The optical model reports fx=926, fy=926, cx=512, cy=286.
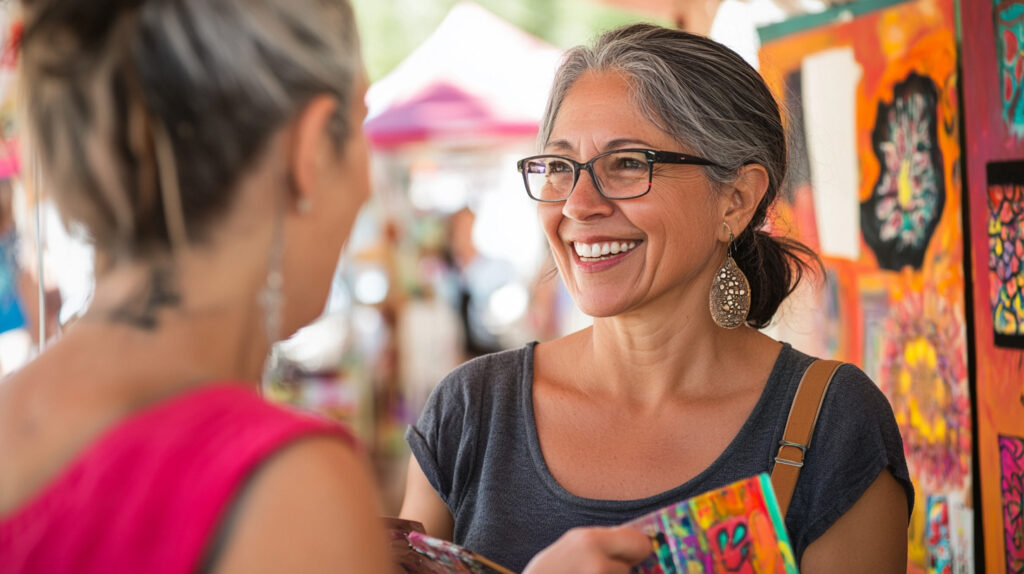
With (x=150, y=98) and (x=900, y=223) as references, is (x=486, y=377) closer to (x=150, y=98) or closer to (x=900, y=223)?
(x=900, y=223)

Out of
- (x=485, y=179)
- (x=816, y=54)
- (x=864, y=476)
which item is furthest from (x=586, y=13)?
(x=864, y=476)

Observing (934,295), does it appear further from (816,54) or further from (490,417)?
(490,417)

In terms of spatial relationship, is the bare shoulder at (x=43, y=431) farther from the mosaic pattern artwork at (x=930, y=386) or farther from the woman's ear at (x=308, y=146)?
the mosaic pattern artwork at (x=930, y=386)

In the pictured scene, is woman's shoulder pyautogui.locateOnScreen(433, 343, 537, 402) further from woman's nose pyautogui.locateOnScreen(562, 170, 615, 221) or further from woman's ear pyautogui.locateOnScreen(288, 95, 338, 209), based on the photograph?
woman's ear pyautogui.locateOnScreen(288, 95, 338, 209)

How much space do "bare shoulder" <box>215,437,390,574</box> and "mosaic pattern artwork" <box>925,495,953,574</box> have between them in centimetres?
184

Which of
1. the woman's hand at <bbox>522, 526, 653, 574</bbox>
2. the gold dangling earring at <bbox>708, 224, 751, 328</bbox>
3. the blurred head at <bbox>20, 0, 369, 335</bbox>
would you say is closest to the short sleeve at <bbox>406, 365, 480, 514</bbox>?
the gold dangling earring at <bbox>708, 224, 751, 328</bbox>

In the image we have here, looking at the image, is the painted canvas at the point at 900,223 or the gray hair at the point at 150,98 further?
the painted canvas at the point at 900,223

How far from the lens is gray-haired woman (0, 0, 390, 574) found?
878 mm

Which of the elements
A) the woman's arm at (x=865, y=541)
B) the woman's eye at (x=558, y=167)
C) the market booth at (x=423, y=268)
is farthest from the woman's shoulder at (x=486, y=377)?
the market booth at (x=423, y=268)

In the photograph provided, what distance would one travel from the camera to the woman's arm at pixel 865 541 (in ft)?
5.82

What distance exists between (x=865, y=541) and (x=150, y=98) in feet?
4.95

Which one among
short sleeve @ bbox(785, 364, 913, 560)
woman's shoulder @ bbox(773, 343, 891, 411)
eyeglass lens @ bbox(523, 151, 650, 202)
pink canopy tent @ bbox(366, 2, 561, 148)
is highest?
pink canopy tent @ bbox(366, 2, 561, 148)

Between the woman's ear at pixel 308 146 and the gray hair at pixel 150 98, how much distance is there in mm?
33

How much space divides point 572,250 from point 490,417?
0.43m
